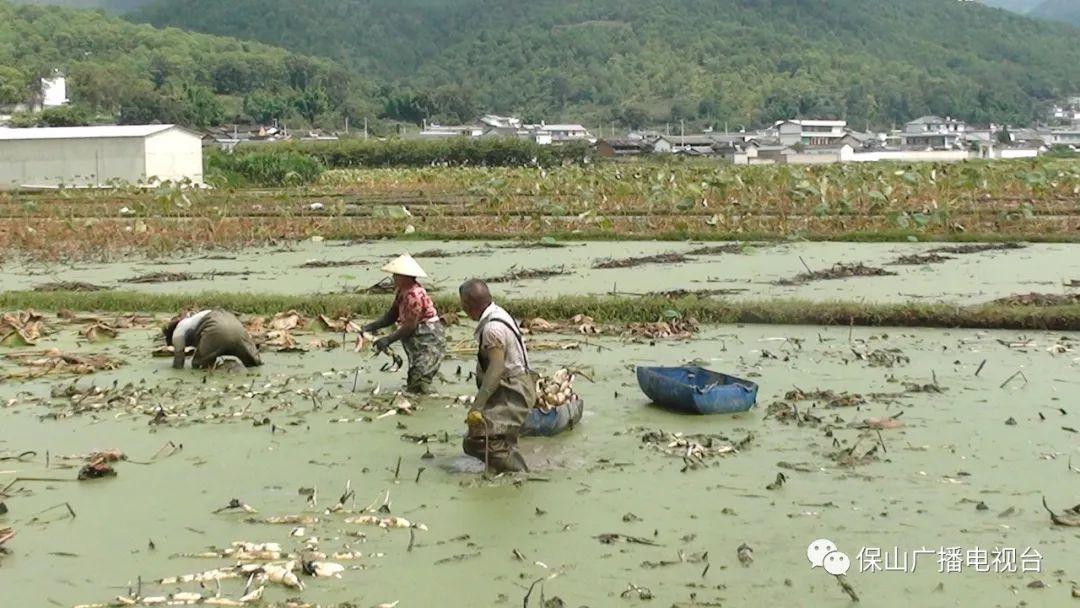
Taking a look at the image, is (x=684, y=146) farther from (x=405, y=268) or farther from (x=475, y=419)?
(x=475, y=419)

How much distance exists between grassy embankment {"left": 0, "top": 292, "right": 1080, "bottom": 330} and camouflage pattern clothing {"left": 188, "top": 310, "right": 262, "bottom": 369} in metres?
2.43

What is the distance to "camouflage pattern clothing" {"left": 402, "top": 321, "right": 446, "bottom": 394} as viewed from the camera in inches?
273

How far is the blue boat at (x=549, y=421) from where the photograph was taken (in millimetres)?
5789

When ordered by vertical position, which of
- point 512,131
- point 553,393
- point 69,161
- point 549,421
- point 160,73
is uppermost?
point 160,73

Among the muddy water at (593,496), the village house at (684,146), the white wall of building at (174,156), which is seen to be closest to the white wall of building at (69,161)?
the white wall of building at (174,156)

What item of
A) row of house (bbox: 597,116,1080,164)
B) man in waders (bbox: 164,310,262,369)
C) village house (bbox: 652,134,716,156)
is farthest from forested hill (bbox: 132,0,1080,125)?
man in waders (bbox: 164,310,262,369)

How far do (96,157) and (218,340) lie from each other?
2742 centimetres

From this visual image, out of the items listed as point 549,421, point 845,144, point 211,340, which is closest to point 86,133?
point 211,340

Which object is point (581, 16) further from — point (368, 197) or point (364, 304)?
point (364, 304)

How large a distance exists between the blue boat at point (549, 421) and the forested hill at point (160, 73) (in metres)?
68.8

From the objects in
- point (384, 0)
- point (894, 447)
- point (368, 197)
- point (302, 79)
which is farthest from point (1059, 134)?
point (384, 0)

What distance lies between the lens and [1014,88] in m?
107

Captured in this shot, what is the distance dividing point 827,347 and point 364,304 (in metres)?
3.97

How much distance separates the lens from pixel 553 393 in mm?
5969
